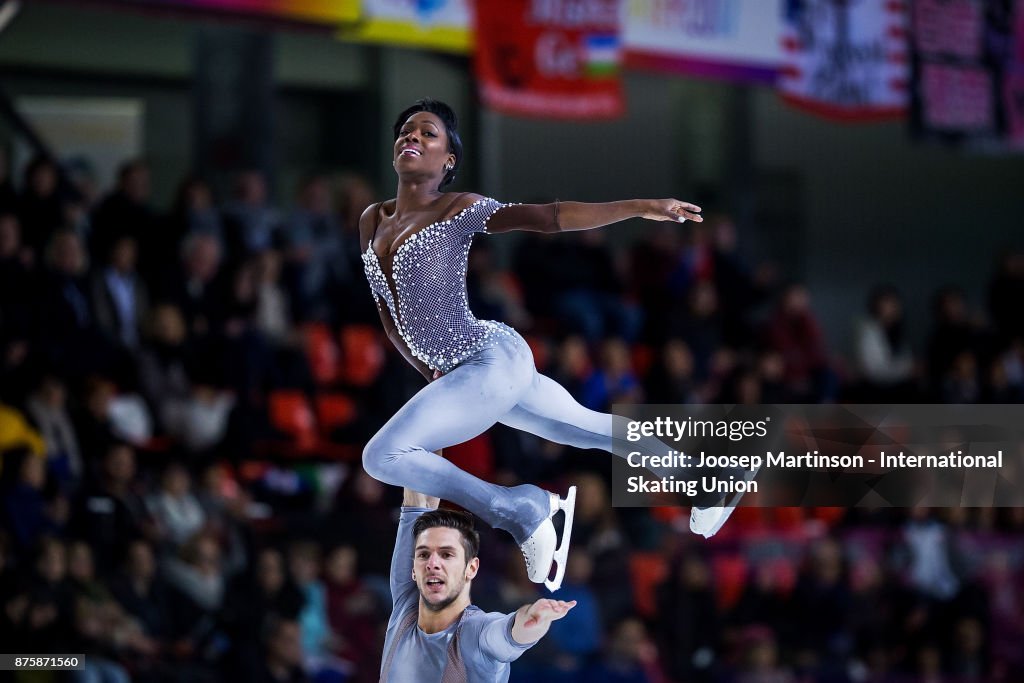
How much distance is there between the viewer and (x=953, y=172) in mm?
17109

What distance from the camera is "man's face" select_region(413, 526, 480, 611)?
16.3 feet

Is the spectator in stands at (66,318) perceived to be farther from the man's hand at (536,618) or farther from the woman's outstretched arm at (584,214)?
the man's hand at (536,618)

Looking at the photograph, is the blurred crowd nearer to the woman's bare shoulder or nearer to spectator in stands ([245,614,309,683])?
spectator in stands ([245,614,309,683])

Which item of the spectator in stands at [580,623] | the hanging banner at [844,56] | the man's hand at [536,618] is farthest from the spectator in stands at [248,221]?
the man's hand at [536,618]

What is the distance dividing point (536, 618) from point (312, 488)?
16.0 feet

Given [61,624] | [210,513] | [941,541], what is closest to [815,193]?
[941,541]

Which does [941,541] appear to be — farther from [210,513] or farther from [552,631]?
[210,513]

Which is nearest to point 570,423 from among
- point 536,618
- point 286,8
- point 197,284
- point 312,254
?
point 536,618

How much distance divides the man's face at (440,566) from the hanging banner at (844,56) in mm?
8436

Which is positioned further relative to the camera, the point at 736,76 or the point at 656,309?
the point at 736,76

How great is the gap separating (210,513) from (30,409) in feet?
3.58

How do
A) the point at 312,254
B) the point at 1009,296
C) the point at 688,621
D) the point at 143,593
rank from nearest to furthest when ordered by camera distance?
1. the point at 143,593
2. the point at 688,621
3. the point at 312,254
4. the point at 1009,296

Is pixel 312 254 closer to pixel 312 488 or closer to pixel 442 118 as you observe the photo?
pixel 312 488

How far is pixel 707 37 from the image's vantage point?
12531 mm
